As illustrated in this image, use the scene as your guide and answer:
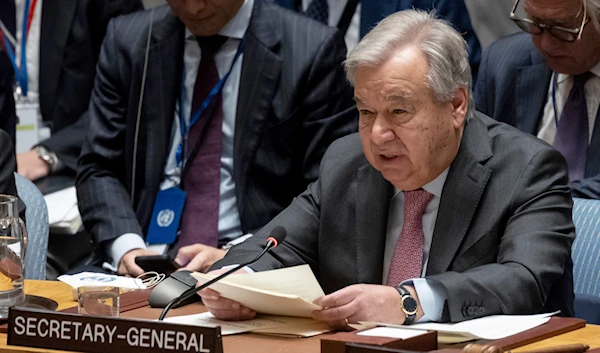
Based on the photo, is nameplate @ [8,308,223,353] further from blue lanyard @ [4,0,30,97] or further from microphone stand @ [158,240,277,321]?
blue lanyard @ [4,0,30,97]

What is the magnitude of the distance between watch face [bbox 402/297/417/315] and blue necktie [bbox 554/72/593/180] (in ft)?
5.39

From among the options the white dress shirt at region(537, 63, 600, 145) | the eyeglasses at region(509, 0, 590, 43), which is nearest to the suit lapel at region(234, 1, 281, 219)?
the eyeglasses at region(509, 0, 590, 43)

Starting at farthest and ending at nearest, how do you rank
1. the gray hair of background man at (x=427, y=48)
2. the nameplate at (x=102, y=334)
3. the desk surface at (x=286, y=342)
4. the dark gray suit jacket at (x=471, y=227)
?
the gray hair of background man at (x=427, y=48) → the dark gray suit jacket at (x=471, y=227) → the desk surface at (x=286, y=342) → the nameplate at (x=102, y=334)

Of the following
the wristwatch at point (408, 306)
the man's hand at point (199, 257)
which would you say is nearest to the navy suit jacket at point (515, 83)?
the man's hand at point (199, 257)

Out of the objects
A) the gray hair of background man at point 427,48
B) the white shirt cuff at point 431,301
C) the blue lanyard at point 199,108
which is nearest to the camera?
the white shirt cuff at point 431,301

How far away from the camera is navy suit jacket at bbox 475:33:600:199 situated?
393 cm

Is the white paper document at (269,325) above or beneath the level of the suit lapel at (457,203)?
beneath

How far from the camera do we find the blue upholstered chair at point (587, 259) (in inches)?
118

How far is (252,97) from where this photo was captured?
3795 millimetres

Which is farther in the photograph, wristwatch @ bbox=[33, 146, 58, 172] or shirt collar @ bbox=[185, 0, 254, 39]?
wristwatch @ bbox=[33, 146, 58, 172]

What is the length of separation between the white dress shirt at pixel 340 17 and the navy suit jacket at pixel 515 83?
0.61 m

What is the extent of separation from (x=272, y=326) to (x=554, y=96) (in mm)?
1980

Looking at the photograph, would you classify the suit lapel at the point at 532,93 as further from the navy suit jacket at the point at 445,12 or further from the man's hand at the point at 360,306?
the man's hand at the point at 360,306

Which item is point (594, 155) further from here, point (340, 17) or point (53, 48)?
point (53, 48)
